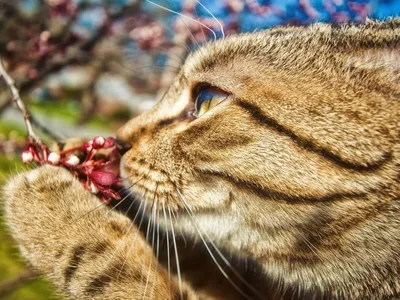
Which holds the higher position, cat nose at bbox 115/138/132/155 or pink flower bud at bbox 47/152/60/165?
cat nose at bbox 115/138/132/155

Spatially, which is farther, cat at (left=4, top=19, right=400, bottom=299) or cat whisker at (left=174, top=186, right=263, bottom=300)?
cat whisker at (left=174, top=186, right=263, bottom=300)

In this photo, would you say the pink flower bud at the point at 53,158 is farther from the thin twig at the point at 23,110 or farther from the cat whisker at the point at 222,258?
the cat whisker at the point at 222,258

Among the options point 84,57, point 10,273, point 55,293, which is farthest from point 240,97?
point 10,273

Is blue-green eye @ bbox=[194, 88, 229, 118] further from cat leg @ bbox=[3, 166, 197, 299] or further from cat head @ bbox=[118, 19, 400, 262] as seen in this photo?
cat leg @ bbox=[3, 166, 197, 299]

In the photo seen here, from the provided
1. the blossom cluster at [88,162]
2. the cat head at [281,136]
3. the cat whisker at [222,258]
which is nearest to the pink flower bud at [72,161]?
the blossom cluster at [88,162]

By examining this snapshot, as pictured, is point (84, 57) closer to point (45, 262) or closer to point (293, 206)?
point (45, 262)

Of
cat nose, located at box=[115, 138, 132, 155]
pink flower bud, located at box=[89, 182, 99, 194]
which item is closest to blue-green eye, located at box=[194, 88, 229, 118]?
cat nose, located at box=[115, 138, 132, 155]

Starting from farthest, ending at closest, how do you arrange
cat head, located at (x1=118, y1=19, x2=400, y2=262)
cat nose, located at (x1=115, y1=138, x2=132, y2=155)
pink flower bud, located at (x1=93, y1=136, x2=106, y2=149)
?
1. cat nose, located at (x1=115, y1=138, x2=132, y2=155)
2. pink flower bud, located at (x1=93, y1=136, x2=106, y2=149)
3. cat head, located at (x1=118, y1=19, x2=400, y2=262)
